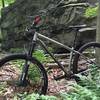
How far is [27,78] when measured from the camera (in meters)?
6.04

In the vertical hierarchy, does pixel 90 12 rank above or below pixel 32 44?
below

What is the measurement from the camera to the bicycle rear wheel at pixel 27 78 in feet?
19.3

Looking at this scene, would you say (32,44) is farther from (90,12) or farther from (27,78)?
(90,12)

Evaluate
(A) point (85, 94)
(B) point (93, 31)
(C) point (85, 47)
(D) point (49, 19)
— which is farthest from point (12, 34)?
(A) point (85, 94)

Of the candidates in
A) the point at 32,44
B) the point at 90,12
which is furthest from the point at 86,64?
the point at 90,12

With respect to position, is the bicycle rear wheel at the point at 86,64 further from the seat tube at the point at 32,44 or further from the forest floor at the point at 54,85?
the seat tube at the point at 32,44

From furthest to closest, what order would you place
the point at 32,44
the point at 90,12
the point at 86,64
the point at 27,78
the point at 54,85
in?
1. the point at 90,12
2. the point at 86,64
3. the point at 54,85
4. the point at 27,78
5. the point at 32,44

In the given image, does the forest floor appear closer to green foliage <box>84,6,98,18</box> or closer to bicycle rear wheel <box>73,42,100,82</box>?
bicycle rear wheel <box>73,42,100,82</box>

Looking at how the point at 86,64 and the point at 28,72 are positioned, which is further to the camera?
the point at 86,64

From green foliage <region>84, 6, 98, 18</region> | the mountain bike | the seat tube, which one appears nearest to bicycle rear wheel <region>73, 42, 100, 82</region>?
the mountain bike

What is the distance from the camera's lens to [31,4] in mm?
11078

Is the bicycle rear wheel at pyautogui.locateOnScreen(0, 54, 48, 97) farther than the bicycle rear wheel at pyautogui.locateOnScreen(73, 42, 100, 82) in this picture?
No

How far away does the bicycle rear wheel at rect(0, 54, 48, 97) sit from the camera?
19.3ft

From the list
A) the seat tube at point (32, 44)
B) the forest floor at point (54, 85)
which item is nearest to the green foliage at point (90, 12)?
the forest floor at point (54, 85)
